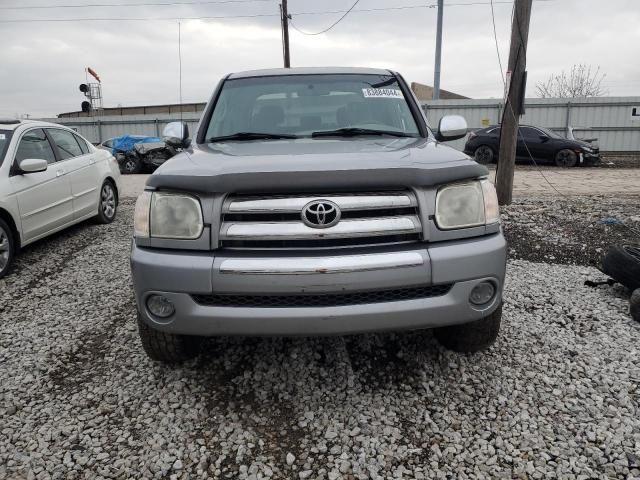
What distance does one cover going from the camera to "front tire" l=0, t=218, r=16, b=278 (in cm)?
475

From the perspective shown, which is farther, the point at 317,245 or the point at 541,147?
the point at 541,147

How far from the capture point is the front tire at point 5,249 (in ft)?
15.6

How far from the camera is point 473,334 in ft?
8.91

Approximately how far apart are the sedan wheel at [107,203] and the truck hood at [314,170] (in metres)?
4.77

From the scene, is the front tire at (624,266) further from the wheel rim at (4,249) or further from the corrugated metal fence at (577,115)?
the corrugated metal fence at (577,115)

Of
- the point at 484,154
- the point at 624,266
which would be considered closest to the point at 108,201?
the point at 624,266

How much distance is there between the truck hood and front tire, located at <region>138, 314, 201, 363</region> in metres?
0.80

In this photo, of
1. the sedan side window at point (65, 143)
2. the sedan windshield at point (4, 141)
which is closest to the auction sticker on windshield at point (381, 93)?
the sedan windshield at point (4, 141)

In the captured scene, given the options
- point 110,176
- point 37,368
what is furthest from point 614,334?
point 110,176

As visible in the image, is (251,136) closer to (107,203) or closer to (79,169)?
(79,169)

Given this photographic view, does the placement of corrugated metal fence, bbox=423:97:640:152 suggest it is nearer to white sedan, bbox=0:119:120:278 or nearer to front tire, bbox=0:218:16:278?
white sedan, bbox=0:119:120:278

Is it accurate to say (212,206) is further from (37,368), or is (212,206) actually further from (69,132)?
(69,132)

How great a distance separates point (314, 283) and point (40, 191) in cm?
443

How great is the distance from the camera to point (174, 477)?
81.1 inches
